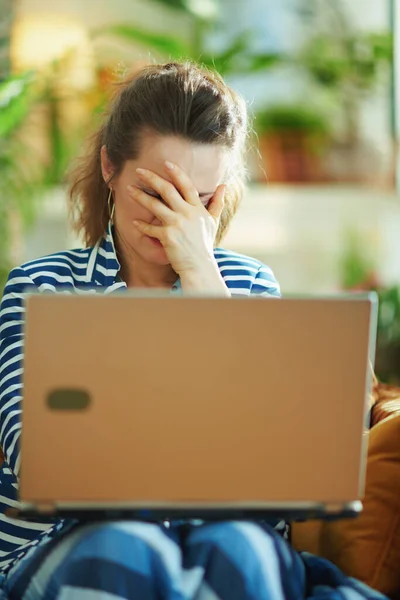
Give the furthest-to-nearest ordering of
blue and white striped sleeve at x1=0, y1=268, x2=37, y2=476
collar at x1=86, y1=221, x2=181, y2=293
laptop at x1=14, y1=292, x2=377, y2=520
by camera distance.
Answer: collar at x1=86, y1=221, x2=181, y2=293, blue and white striped sleeve at x1=0, y1=268, x2=37, y2=476, laptop at x1=14, y1=292, x2=377, y2=520

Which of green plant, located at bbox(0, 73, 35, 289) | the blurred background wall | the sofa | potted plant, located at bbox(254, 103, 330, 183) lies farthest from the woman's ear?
potted plant, located at bbox(254, 103, 330, 183)

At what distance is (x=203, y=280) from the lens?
1311 millimetres

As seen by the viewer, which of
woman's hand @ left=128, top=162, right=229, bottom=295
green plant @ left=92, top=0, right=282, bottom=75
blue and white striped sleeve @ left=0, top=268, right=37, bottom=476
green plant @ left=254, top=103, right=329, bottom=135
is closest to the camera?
blue and white striped sleeve @ left=0, top=268, right=37, bottom=476

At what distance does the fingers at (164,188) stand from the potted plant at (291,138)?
92.1 inches

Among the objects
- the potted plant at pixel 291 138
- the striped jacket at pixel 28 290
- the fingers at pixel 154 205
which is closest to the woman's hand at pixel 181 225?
the fingers at pixel 154 205

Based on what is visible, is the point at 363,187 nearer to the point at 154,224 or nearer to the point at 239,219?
the point at 239,219

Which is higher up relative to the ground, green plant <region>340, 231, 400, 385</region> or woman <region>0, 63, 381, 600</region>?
woman <region>0, 63, 381, 600</region>

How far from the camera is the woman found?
100cm

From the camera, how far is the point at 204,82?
1.46 meters

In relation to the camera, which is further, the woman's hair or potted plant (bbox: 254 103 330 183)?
potted plant (bbox: 254 103 330 183)

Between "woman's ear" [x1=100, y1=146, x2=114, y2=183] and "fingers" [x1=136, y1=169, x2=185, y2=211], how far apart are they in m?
0.12

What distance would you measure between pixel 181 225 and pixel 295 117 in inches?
95.3

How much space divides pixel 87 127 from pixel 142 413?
8.73 ft

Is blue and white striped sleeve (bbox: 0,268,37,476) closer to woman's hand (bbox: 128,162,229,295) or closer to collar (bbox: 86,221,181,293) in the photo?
collar (bbox: 86,221,181,293)
